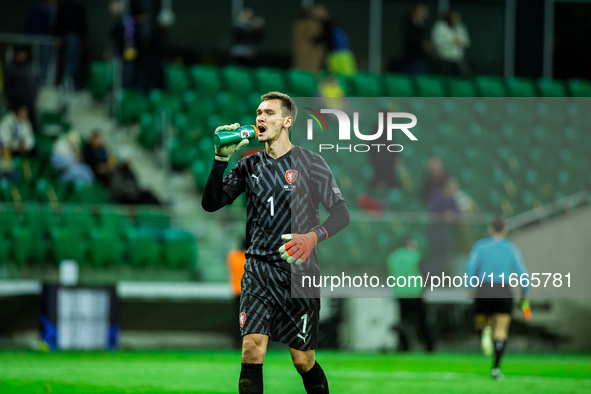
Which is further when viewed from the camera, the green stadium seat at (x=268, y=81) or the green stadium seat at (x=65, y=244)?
the green stadium seat at (x=268, y=81)

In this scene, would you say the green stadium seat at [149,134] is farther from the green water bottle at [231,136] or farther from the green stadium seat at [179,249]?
the green water bottle at [231,136]

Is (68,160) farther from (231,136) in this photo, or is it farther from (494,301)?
(231,136)

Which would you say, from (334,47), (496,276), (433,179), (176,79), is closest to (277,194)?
(496,276)

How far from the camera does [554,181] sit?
44.4 ft

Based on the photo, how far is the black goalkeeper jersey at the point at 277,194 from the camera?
646 cm

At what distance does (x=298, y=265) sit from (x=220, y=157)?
2.97 feet

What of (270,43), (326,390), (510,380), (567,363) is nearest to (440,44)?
(270,43)

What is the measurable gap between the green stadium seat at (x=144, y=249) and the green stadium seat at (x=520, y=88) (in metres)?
10.6

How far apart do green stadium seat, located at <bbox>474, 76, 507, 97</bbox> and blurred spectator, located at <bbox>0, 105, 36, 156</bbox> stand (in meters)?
10.6

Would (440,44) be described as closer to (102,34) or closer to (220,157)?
(102,34)

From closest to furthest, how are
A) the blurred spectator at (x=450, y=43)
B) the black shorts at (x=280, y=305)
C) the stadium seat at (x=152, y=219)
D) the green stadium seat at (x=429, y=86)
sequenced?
1. the black shorts at (x=280, y=305)
2. the stadium seat at (x=152, y=219)
3. the green stadium seat at (x=429, y=86)
4. the blurred spectator at (x=450, y=43)

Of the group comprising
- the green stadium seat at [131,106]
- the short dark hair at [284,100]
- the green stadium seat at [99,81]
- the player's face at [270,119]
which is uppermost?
the green stadium seat at [99,81]

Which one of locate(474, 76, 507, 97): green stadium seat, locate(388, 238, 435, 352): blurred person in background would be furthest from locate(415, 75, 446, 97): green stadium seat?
locate(388, 238, 435, 352): blurred person in background

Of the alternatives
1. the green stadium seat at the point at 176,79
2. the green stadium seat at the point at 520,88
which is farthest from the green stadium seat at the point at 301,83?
the green stadium seat at the point at 520,88
